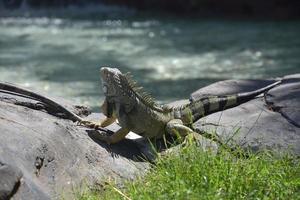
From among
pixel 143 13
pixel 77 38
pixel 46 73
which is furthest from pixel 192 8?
pixel 46 73

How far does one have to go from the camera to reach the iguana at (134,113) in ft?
15.6

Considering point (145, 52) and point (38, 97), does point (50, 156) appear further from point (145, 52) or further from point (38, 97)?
point (145, 52)

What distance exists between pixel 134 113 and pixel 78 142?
51cm

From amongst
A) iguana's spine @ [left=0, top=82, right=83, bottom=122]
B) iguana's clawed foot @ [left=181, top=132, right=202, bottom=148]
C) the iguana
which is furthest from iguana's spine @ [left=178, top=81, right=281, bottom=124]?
iguana's spine @ [left=0, top=82, right=83, bottom=122]

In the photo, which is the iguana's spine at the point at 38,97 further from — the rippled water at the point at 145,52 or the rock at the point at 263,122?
the rippled water at the point at 145,52

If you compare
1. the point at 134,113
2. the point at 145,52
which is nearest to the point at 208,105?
the point at 134,113

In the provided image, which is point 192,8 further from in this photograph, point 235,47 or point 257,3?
point 235,47

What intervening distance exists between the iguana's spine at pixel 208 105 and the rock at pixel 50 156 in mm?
519

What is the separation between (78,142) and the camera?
451 cm

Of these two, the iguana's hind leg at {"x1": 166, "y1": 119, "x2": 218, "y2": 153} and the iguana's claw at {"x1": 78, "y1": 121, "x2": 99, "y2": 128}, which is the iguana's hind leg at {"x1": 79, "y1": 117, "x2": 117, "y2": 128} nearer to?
the iguana's claw at {"x1": 78, "y1": 121, "x2": 99, "y2": 128}

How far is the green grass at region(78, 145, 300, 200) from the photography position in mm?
3727

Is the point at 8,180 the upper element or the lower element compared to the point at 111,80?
lower

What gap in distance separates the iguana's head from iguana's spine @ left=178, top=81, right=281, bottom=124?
23.9 inches

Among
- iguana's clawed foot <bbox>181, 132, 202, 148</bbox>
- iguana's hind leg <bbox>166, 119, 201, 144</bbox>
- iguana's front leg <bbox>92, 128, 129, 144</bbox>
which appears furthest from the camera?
iguana's hind leg <bbox>166, 119, 201, 144</bbox>
